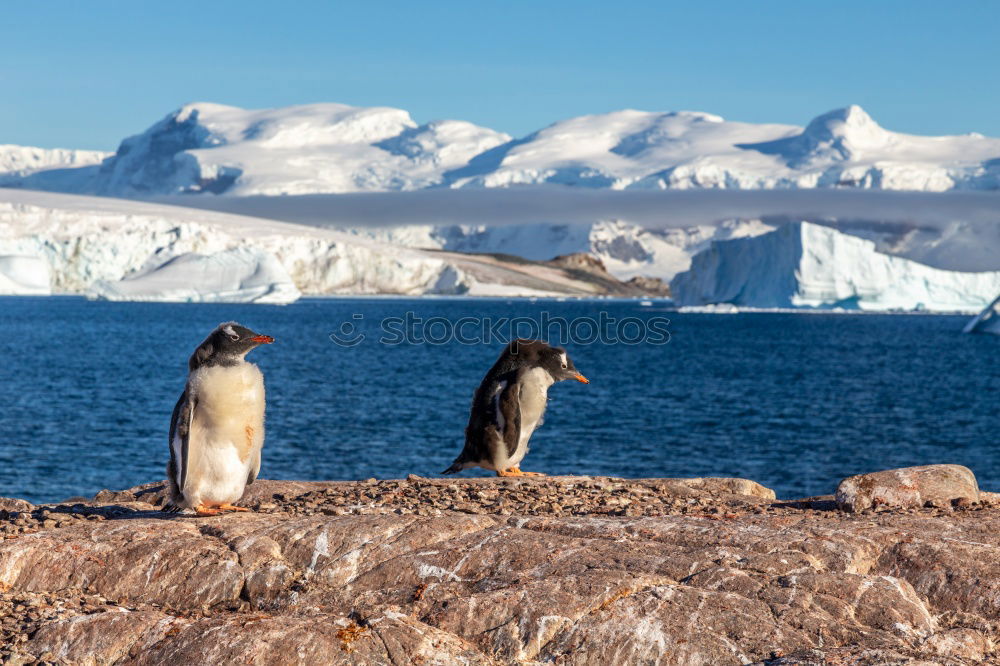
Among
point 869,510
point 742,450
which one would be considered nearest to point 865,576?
point 869,510

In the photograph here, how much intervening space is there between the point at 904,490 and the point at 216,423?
529cm

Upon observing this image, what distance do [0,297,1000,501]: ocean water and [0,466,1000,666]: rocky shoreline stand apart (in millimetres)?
16210

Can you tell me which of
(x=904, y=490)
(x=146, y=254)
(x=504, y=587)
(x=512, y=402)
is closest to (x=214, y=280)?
(x=146, y=254)

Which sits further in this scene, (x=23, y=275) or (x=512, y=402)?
(x=23, y=275)

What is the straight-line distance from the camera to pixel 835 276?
339 feet

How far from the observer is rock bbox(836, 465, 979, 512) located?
8.44 meters

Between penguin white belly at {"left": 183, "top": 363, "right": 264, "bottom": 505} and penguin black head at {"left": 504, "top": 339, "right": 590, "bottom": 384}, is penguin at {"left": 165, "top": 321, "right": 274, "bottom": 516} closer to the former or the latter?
penguin white belly at {"left": 183, "top": 363, "right": 264, "bottom": 505}

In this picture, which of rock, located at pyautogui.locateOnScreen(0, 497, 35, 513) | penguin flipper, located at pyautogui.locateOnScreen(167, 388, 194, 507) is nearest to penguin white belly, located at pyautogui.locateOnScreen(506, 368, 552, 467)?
penguin flipper, located at pyautogui.locateOnScreen(167, 388, 194, 507)

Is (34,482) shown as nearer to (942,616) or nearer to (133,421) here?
(133,421)

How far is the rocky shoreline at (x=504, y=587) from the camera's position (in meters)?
5.87

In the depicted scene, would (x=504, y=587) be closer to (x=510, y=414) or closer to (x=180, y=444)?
(x=180, y=444)

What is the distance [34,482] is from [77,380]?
24134 mm

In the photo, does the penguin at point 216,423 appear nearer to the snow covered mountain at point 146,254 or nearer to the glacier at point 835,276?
the glacier at point 835,276

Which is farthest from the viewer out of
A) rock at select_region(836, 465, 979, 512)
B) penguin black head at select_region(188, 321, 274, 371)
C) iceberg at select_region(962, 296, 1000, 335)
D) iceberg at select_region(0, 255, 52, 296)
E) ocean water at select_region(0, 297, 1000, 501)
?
iceberg at select_region(0, 255, 52, 296)
